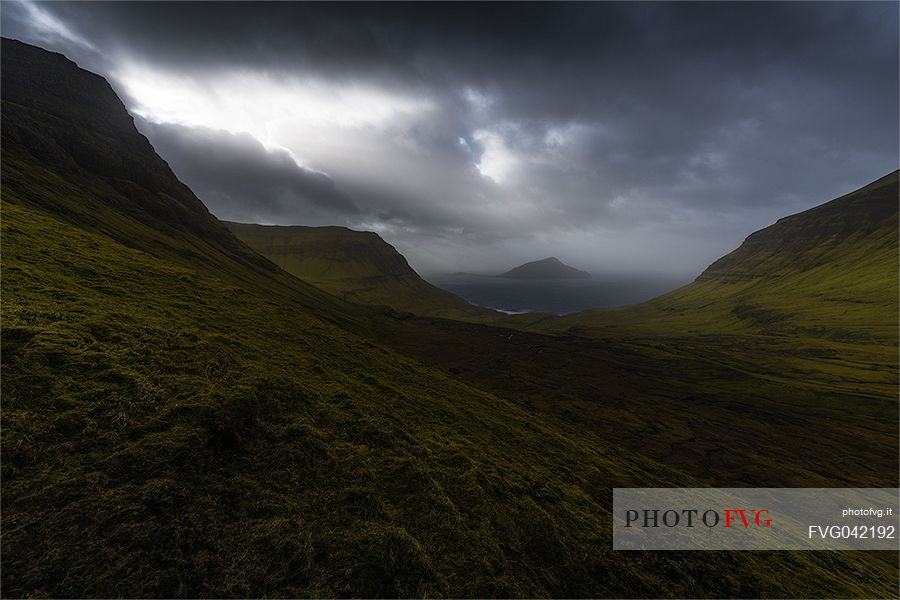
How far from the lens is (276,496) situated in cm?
898

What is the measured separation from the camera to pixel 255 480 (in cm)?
925

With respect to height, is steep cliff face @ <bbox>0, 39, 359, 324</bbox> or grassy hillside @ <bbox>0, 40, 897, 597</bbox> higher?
steep cliff face @ <bbox>0, 39, 359, 324</bbox>

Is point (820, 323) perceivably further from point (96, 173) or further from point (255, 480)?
point (96, 173)

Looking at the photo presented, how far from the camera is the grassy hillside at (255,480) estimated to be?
650cm

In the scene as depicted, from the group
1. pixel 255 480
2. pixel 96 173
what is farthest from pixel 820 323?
pixel 96 173

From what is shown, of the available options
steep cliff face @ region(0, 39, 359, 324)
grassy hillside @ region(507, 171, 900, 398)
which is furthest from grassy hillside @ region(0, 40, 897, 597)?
grassy hillside @ region(507, 171, 900, 398)

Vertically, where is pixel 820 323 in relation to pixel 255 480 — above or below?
above

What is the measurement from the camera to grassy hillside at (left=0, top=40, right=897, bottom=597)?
650cm

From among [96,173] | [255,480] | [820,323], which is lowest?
[255,480]

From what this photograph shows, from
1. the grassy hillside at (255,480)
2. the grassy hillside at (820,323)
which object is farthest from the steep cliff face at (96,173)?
the grassy hillside at (820,323)

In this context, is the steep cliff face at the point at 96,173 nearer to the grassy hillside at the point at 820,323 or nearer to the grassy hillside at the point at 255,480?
the grassy hillside at the point at 255,480

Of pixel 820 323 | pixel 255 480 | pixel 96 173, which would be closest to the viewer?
pixel 255 480

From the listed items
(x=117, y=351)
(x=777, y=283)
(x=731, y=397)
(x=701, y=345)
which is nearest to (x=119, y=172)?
(x=117, y=351)

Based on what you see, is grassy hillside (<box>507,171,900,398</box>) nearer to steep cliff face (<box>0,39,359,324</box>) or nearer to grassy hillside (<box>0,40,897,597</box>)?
grassy hillside (<box>0,40,897,597</box>)
